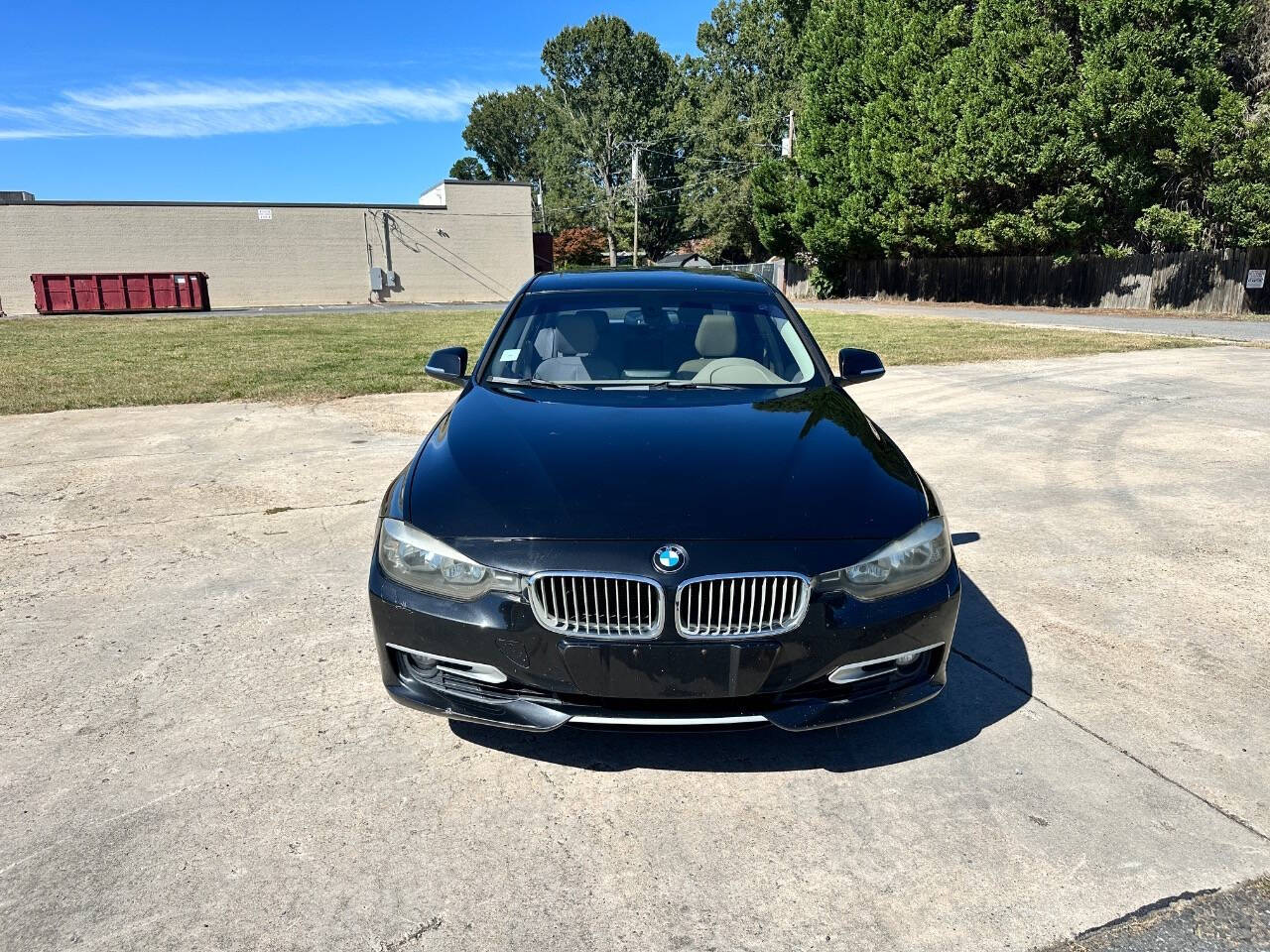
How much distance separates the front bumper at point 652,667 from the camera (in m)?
2.32

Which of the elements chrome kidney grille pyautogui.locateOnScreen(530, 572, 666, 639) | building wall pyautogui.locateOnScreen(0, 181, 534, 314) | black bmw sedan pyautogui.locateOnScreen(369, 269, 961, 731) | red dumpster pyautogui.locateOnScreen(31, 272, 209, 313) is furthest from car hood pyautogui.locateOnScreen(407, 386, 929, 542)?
building wall pyautogui.locateOnScreen(0, 181, 534, 314)

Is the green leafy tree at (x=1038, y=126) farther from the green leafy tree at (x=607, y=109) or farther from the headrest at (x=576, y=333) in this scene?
the green leafy tree at (x=607, y=109)

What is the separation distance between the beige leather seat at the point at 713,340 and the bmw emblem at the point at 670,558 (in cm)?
166

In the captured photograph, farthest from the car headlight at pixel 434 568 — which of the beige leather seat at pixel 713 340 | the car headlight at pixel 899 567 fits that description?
the beige leather seat at pixel 713 340

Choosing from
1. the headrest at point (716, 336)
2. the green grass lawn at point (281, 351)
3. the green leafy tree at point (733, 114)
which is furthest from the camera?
the green leafy tree at point (733, 114)

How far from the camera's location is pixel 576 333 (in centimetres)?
412

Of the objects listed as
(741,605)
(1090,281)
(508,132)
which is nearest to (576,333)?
(741,605)

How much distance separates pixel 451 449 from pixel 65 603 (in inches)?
92.9

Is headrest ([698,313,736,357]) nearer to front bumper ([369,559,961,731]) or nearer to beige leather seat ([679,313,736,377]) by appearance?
beige leather seat ([679,313,736,377])

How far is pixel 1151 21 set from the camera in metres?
23.4

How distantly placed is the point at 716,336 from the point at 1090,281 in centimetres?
2788

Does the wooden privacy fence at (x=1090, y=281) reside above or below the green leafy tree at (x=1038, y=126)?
below

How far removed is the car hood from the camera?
2482mm

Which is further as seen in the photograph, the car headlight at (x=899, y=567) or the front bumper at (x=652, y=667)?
the car headlight at (x=899, y=567)
